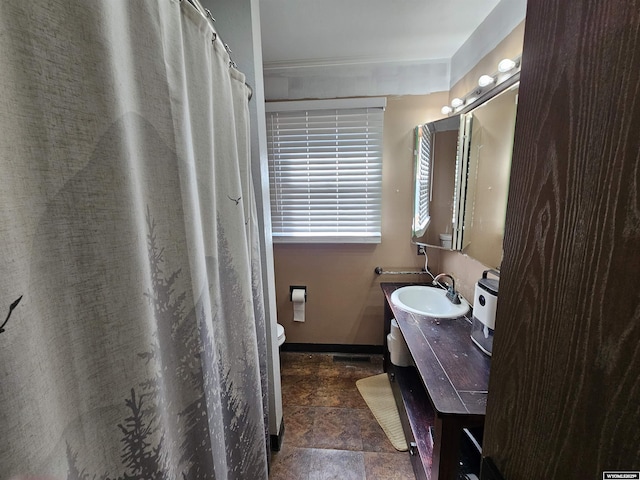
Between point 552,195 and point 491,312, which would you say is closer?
point 552,195

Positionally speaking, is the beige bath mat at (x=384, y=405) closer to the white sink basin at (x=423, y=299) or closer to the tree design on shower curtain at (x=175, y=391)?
the white sink basin at (x=423, y=299)

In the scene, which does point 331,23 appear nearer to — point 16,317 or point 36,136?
point 36,136

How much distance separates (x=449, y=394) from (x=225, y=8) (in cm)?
192

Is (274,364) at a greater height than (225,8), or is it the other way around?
(225,8)

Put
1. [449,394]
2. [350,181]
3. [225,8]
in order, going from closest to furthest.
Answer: [449,394]
[225,8]
[350,181]

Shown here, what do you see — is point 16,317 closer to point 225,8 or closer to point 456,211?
point 225,8

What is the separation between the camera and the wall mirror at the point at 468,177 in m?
1.42

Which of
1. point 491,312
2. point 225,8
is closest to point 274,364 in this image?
point 491,312

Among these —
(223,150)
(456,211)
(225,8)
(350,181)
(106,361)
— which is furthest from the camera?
(350,181)

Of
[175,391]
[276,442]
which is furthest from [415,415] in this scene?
[175,391]

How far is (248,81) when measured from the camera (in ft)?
4.06

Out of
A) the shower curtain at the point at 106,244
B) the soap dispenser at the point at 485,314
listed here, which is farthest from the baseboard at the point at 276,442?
the soap dispenser at the point at 485,314

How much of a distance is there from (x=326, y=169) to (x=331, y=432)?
1.99 meters

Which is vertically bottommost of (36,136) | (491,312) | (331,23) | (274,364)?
(274,364)
